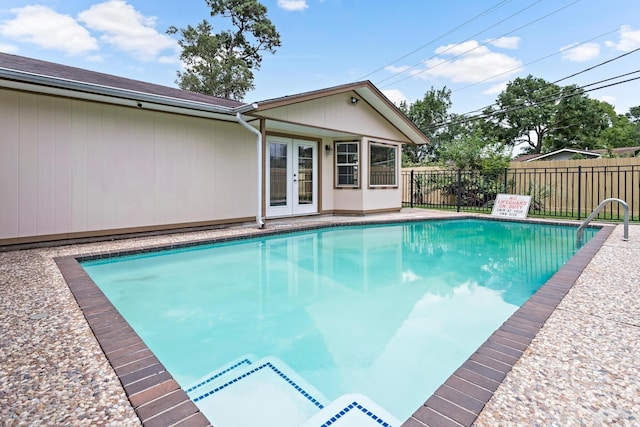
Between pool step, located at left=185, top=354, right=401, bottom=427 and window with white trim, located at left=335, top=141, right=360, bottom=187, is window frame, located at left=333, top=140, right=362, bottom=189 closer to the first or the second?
window with white trim, located at left=335, top=141, right=360, bottom=187

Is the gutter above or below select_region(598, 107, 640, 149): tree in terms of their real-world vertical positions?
below

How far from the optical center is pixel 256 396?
208 centimetres

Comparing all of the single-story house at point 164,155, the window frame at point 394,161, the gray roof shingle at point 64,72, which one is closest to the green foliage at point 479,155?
the window frame at point 394,161

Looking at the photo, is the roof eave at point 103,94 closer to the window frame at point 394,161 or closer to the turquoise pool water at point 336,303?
the turquoise pool water at point 336,303

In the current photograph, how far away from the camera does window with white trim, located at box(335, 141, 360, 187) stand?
10484 millimetres

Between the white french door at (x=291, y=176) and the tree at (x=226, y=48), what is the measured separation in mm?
13495

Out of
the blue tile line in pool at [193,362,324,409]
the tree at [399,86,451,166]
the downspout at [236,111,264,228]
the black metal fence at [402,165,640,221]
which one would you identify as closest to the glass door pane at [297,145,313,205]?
the downspout at [236,111,264,228]

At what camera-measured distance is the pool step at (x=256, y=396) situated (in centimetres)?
188

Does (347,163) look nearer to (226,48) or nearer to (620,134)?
(226,48)

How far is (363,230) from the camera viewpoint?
8.74 meters

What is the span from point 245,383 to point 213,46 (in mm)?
22066

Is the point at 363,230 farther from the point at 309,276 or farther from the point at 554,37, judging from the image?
the point at 554,37

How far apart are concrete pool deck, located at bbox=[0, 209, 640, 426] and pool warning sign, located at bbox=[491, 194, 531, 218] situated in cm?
689

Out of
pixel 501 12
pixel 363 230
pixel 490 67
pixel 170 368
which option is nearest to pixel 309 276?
pixel 170 368
